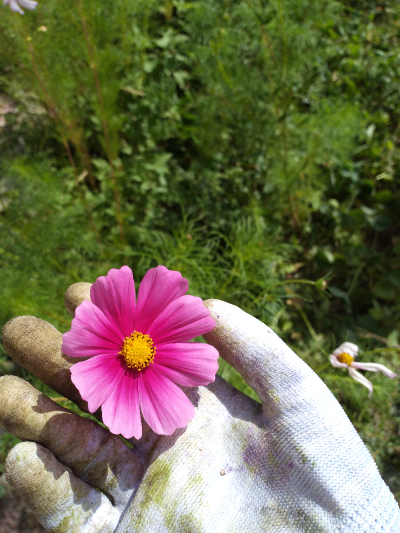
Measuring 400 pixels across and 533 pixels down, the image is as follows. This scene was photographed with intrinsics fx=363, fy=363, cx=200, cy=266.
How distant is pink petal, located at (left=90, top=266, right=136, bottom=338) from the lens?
2.24 feet

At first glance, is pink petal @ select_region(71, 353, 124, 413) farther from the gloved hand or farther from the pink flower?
the gloved hand

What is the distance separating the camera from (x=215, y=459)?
0.84 metres

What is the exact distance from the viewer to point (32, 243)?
1361 mm

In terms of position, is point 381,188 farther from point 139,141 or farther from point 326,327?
point 139,141

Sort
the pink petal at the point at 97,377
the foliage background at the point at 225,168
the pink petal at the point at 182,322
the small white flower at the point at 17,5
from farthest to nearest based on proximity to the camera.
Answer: the foliage background at the point at 225,168
the small white flower at the point at 17,5
the pink petal at the point at 182,322
the pink petal at the point at 97,377

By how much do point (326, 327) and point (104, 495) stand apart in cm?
130

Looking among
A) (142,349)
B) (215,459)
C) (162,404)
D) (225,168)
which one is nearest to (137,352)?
(142,349)

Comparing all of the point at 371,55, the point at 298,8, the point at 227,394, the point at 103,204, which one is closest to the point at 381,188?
the point at 371,55

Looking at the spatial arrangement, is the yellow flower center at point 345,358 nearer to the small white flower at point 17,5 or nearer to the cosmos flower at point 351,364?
the cosmos flower at point 351,364

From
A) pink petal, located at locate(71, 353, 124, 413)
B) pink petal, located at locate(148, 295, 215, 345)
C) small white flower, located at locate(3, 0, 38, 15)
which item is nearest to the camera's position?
pink petal, located at locate(71, 353, 124, 413)

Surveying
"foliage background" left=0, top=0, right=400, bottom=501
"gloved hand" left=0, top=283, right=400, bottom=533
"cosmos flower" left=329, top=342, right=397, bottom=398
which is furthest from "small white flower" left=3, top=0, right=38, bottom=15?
"cosmos flower" left=329, top=342, right=397, bottom=398

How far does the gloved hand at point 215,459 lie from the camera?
0.72 m

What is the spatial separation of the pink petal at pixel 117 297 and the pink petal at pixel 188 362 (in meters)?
0.09

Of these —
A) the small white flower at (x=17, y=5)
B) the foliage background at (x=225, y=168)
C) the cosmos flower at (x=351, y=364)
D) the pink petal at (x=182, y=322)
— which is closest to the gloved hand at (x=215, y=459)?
the pink petal at (x=182, y=322)
